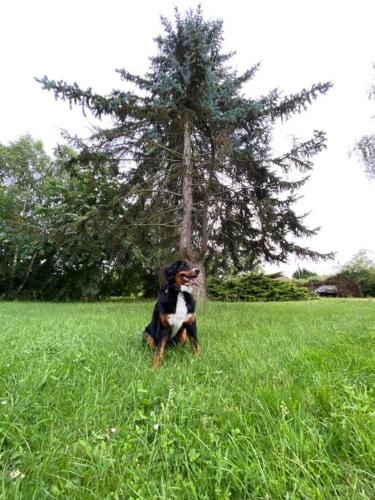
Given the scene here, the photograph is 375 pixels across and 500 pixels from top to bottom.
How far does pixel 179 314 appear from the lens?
3.04 m

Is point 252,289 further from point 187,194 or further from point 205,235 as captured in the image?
point 187,194

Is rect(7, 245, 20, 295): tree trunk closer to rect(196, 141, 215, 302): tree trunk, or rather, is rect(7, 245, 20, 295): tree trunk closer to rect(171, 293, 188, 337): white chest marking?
rect(196, 141, 215, 302): tree trunk

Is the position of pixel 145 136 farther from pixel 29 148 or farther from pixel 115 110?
pixel 29 148

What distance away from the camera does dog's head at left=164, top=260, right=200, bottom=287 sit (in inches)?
121

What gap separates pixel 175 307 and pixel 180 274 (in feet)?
1.17

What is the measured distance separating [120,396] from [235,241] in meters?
8.36

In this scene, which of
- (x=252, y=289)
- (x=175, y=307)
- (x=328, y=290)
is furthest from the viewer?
(x=328, y=290)

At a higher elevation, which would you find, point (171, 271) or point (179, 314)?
point (171, 271)

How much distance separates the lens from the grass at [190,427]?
1111mm

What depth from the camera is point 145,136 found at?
8.64 metres

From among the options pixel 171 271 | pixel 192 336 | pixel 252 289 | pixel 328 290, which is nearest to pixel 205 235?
pixel 171 271

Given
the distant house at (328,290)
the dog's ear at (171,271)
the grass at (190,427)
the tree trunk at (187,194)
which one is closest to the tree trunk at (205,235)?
the tree trunk at (187,194)

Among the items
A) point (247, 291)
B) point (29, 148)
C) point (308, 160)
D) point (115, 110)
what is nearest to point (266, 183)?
point (308, 160)

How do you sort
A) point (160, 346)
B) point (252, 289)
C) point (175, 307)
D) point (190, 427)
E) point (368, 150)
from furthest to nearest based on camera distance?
point (252, 289) → point (368, 150) → point (175, 307) → point (160, 346) → point (190, 427)
